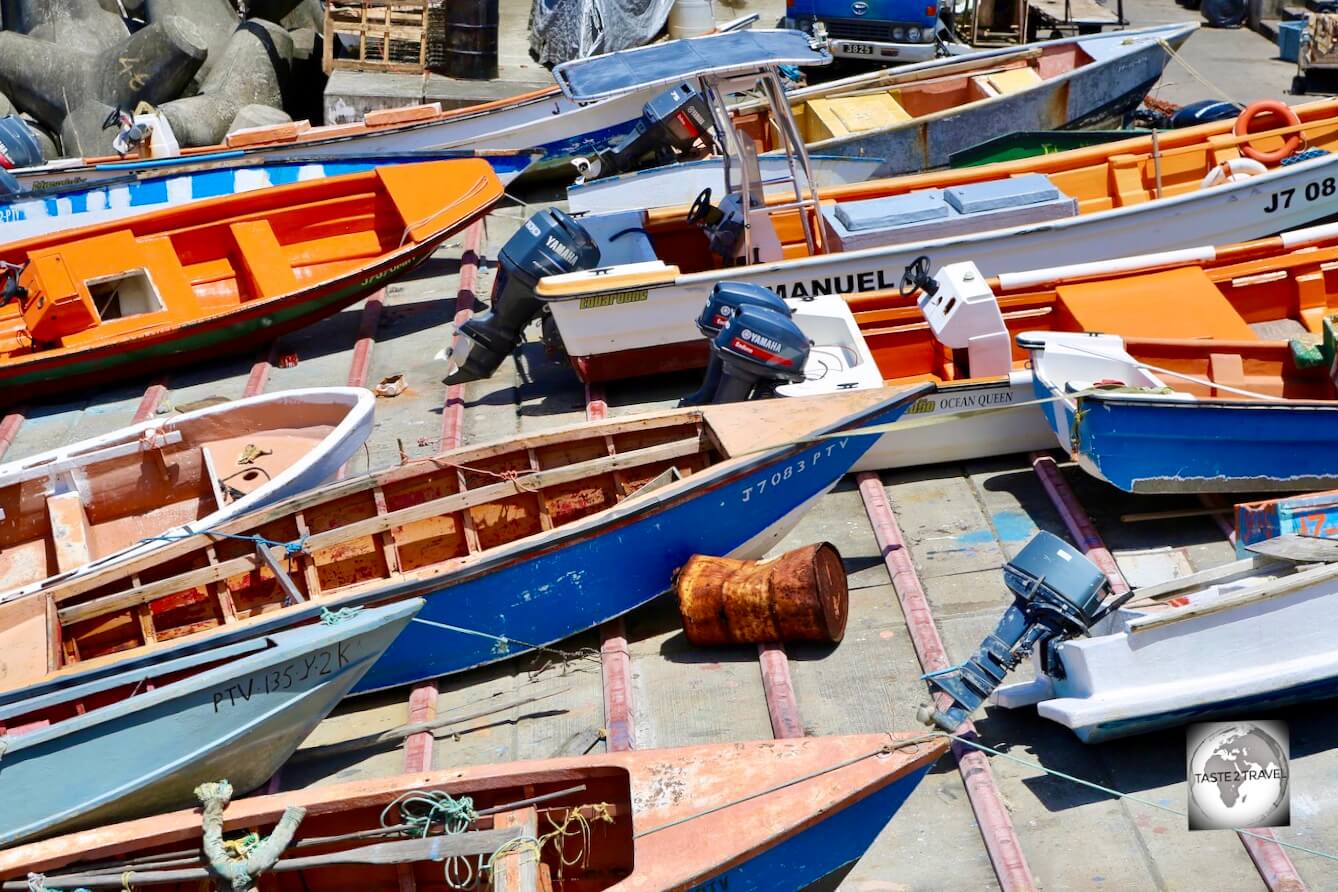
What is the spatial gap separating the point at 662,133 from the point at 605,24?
416 centimetres

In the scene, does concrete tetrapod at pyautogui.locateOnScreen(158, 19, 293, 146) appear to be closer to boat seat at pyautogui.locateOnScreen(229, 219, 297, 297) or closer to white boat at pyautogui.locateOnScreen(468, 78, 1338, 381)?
boat seat at pyautogui.locateOnScreen(229, 219, 297, 297)

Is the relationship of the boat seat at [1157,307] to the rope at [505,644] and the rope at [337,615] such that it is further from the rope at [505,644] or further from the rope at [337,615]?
the rope at [337,615]

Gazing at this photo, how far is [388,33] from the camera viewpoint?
15.5 metres

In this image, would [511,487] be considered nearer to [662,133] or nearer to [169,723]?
[169,723]

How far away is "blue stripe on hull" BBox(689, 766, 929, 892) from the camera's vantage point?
5.16m

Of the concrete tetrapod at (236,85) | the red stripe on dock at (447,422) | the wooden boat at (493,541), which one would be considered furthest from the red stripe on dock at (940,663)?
the concrete tetrapod at (236,85)

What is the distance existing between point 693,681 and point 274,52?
11.9 meters

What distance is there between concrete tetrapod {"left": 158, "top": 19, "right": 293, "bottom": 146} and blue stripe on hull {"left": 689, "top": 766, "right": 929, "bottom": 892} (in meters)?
12.1

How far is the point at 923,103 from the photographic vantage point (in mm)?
13609

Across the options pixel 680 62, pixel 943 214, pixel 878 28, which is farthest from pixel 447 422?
pixel 878 28

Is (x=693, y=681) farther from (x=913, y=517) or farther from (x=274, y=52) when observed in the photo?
(x=274, y=52)

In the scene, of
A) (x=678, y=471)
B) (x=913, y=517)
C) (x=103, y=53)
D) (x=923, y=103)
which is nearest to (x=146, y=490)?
(x=678, y=471)

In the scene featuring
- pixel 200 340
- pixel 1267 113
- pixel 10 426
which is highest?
pixel 1267 113

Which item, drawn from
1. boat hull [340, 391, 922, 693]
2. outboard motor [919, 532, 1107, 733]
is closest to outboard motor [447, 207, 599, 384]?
boat hull [340, 391, 922, 693]
